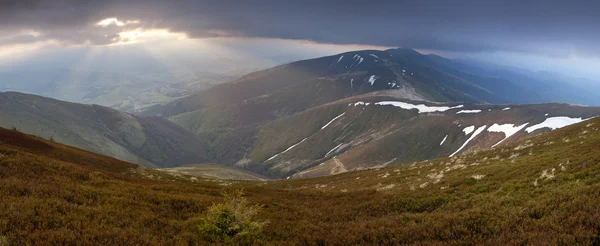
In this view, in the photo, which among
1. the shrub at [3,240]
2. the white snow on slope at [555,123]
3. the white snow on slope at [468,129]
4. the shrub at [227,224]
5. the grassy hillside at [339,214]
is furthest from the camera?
the white snow on slope at [468,129]

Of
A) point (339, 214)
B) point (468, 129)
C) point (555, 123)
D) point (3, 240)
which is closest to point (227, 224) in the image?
point (3, 240)

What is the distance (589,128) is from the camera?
43.3 m

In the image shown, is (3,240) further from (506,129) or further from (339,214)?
(506,129)

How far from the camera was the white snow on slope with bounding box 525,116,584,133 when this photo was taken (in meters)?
150

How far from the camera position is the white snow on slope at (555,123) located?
150 metres

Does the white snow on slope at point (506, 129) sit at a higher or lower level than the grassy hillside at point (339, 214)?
lower

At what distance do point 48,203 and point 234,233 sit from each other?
934cm

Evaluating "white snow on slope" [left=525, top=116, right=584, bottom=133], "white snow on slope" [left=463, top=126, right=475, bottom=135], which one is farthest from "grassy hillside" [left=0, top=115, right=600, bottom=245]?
"white snow on slope" [left=463, top=126, right=475, bottom=135]

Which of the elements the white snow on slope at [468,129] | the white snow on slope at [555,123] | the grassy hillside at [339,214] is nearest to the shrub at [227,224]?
the grassy hillside at [339,214]

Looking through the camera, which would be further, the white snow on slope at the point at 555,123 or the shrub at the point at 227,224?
the white snow on slope at the point at 555,123

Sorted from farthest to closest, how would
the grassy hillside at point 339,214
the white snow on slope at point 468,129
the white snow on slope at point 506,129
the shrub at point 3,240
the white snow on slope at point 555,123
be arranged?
the white snow on slope at point 468,129
the white snow on slope at point 506,129
the white snow on slope at point 555,123
the grassy hillside at point 339,214
the shrub at point 3,240

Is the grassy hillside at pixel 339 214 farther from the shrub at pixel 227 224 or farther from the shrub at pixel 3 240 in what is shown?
the shrub at pixel 227 224

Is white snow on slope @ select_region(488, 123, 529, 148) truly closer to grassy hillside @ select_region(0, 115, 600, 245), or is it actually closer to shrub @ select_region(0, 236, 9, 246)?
grassy hillside @ select_region(0, 115, 600, 245)

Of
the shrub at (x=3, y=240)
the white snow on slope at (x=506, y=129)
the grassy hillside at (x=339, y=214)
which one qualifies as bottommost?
the white snow on slope at (x=506, y=129)
